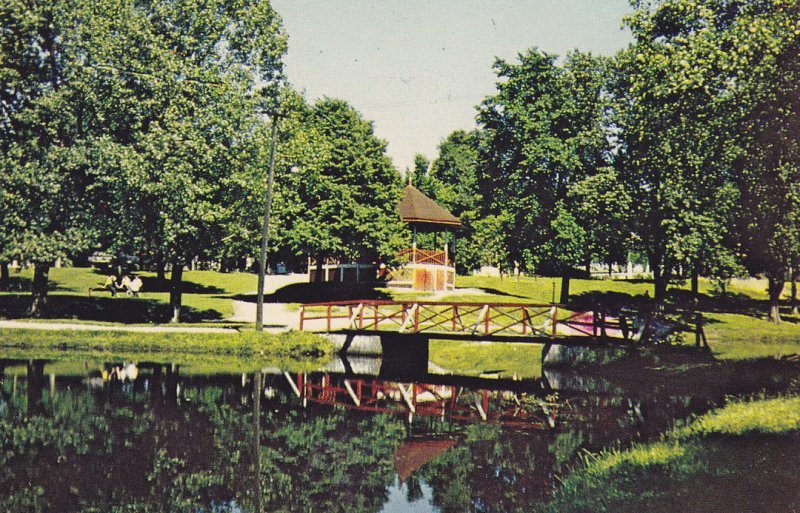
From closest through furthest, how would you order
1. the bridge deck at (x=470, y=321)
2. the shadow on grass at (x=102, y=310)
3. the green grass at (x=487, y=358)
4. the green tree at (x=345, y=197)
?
the bridge deck at (x=470, y=321)
the green grass at (x=487, y=358)
the shadow on grass at (x=102, y=310)
the green tree at (x=345, y=197)

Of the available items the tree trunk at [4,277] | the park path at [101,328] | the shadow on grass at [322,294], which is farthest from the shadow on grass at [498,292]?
the tree trunk at [4,277]

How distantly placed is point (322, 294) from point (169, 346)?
1951cm

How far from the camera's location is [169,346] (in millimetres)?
29281

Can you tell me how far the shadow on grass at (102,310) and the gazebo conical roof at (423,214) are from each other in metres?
15.5

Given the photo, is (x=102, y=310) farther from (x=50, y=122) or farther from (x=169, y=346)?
(x=169, y=346)

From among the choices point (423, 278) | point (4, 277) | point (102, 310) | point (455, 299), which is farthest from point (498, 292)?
point (4, 277)

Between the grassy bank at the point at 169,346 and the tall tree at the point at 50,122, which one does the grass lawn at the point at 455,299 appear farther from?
the grassy bank at the point at 169,346

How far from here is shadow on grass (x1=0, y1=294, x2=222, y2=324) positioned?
122 feet

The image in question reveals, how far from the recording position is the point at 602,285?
62531 mm

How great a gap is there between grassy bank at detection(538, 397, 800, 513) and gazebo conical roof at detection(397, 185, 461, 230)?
35.6 m

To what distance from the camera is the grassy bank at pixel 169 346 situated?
1123 inches

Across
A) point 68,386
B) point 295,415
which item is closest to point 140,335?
point 68,386

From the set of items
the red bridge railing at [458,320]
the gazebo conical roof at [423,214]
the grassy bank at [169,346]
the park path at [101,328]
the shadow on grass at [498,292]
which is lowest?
the grassy bank at [169,346]

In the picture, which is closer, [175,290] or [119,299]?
[175,290]
